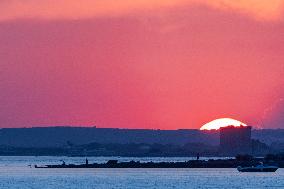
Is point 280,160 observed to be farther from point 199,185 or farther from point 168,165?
point 199,185

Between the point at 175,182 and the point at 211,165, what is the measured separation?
5961 centimetres

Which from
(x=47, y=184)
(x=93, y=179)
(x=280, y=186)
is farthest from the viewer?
(x=93, y=179)

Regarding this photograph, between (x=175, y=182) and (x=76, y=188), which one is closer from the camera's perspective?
(x=76, y=188)

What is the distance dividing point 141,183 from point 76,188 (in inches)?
440

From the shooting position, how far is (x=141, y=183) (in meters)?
120

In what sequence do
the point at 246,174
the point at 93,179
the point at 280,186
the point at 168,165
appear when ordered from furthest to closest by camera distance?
the point at 168,165 → the point at 246,174 → the point at 93,179 → the point at 280,186

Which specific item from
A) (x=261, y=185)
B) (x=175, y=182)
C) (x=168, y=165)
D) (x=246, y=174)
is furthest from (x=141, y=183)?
(x=168, y=165)

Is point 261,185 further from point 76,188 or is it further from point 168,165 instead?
point 168,165

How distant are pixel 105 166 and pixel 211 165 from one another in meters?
16.7

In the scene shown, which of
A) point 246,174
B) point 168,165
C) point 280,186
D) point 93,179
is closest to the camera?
point 280,186

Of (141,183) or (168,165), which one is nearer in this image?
(141,183)

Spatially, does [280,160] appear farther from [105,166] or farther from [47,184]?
[47,184]

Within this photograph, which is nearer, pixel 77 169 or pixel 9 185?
pixel 9 185

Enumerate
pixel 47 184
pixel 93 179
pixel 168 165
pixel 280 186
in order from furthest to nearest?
pixel 168 165
pixel 93 179
pixel 47 184
pixel 280 186
